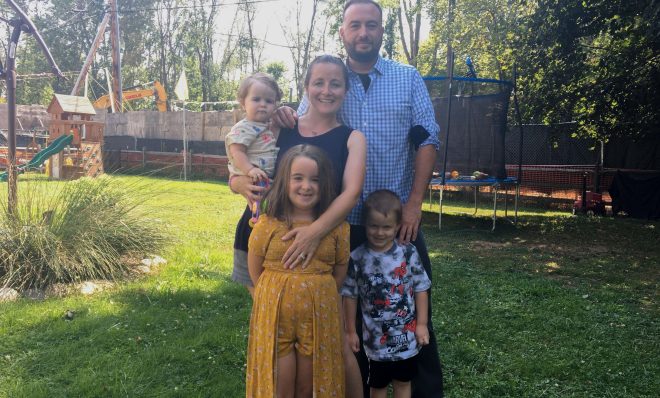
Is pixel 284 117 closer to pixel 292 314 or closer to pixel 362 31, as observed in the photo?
pixel 362 31

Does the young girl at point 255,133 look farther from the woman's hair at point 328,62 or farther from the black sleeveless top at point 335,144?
the woman's hair at point 328,62

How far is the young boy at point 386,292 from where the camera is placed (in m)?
2.15

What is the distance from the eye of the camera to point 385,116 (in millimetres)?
2236

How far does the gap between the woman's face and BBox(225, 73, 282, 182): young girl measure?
0.78 ft

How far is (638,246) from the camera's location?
673 cm

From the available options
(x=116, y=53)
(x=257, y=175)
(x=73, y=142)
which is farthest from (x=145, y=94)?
(x=257, y=175)

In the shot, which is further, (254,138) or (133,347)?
(133,347)

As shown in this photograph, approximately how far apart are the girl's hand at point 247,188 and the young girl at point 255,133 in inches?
1.0

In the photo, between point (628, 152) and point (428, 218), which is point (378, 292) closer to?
point (428, 218)

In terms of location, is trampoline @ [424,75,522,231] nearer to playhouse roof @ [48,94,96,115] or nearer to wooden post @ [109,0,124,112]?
playhouse roof @ [48,94,96,115]

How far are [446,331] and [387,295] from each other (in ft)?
5.45

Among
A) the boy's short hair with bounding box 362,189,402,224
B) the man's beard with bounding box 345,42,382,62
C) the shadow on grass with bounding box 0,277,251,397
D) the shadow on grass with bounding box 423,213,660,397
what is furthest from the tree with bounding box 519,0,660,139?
the shadow on grass with bounding box 0,277,251,397

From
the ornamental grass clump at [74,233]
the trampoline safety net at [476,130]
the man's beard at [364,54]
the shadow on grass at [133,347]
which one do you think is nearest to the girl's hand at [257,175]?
the man's beard at [364,54]

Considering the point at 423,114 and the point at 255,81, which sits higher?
the point at 255,81
